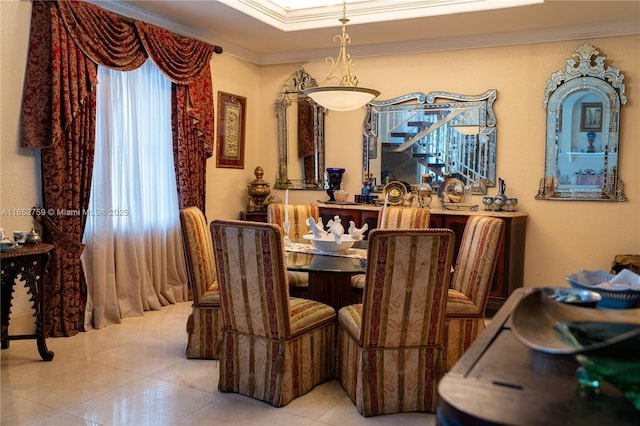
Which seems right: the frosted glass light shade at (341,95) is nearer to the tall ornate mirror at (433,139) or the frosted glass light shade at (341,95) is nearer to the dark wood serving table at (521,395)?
the tall ornate mirror at (433,139)

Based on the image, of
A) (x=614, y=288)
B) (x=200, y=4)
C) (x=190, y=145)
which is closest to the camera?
(x=614, y=288)

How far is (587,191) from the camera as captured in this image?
455cm

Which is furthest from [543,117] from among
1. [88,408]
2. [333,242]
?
[88,408]

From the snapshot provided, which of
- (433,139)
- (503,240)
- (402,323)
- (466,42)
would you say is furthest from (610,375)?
(466,42)

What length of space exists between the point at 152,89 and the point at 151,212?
3.52 feet

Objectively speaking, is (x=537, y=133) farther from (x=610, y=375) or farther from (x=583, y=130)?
(x=610, y=375)

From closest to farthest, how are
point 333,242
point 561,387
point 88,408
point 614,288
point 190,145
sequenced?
point 561,387
point 614,288
point 88,408
point 333,242
point 190,145

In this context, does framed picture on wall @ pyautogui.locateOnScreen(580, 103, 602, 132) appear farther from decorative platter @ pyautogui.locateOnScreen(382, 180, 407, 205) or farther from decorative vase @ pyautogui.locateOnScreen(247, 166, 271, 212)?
A: decorative vase @ pyautogui.locateOnScreen(247, 166, 271, 212)

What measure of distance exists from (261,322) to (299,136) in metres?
3.38

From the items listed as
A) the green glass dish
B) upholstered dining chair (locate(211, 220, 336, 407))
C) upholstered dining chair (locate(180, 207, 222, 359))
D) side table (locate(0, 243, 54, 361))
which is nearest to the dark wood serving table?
the green glass dish

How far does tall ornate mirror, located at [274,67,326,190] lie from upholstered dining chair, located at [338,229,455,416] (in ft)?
10.5

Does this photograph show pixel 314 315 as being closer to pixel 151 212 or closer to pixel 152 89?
pixel 151 212

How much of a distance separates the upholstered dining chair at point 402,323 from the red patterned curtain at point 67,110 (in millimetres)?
2278

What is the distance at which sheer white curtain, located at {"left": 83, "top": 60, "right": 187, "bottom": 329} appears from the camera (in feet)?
13.5
